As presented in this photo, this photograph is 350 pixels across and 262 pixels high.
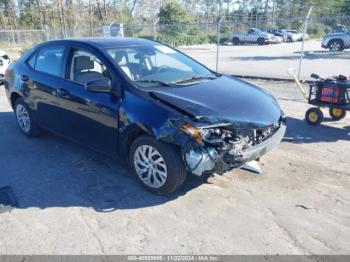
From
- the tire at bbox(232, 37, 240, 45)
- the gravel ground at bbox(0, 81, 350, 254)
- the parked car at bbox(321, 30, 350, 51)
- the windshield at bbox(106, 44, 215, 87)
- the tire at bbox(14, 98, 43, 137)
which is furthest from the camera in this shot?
the tire at bbox(232, 37, 240, 45)

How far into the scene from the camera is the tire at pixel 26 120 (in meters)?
5.57

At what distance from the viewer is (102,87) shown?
12.8ft

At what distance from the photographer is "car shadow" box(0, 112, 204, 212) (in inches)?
150

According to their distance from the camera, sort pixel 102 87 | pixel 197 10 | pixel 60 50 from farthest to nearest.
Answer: pixel 197 10, pixel 60 50, pixel 102 87

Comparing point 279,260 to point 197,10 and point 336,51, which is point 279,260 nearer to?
point 336,51

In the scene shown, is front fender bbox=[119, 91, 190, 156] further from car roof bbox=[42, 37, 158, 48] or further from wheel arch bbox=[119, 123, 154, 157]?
car roof bbox=[42, 37, 158, 48]

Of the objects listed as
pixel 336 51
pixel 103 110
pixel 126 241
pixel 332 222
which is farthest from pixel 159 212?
pixel 336 51

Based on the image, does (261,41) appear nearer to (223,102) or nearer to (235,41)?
(235,41)

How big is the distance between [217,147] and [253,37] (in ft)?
111

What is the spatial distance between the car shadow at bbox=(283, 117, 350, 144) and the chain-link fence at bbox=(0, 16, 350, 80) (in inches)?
251

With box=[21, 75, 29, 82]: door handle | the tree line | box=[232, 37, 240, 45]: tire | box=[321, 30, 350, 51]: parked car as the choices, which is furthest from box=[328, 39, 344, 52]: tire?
box=[21, 75, 29, 82]: door handle

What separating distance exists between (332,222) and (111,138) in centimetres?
250

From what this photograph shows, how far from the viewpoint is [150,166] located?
3818mm

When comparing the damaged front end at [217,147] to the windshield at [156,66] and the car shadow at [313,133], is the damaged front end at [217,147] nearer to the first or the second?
the windshield at [156,66]
